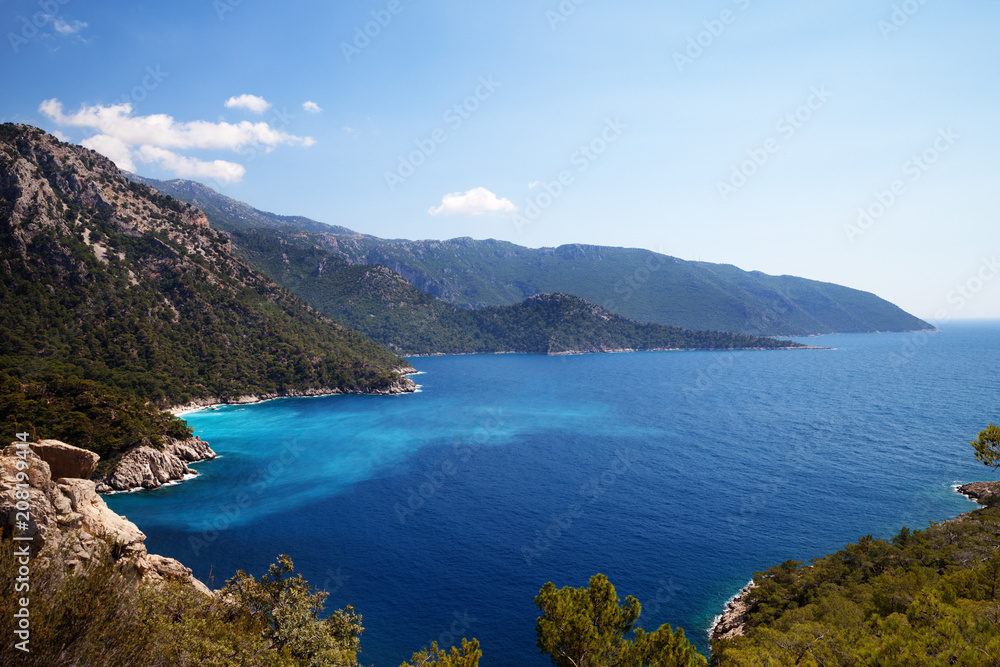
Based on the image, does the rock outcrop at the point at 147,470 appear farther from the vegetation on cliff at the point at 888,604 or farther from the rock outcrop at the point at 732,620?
the vegetation on cliff at the point at 888,604

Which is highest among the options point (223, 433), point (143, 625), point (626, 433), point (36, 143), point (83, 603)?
point (36, 143)

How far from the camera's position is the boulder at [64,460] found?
28125 millimetres

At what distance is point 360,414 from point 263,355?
132 ft

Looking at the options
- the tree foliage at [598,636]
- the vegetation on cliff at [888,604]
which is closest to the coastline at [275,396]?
the tree foliage at [598,636]

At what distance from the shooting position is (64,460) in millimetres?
28422

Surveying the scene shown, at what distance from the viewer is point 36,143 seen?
120750 millimetres

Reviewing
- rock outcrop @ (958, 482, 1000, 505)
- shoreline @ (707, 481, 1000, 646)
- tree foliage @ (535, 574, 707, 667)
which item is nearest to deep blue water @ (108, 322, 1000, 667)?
shoreline @ (707, 481, 1000, 646)

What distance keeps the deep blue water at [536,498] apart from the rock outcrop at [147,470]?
2817mm

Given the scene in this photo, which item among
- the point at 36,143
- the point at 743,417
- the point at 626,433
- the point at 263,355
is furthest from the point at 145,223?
the point at 743,417

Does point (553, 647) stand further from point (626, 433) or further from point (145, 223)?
point (145, 223)

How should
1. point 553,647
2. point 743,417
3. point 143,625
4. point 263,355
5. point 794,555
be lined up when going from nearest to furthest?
point 143,625 < point 553,647 < point 794,555 < point 743,417 < point 263,355

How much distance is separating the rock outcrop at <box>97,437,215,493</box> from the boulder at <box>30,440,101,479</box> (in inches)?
1622

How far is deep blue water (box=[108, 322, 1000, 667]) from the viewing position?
40.5 m

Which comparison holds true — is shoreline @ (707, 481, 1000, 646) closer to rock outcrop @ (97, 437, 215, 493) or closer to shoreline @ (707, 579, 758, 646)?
shoreline @ (707, 579, 758, 646)
